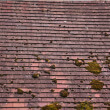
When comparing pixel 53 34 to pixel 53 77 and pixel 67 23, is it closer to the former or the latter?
pixel 67 23

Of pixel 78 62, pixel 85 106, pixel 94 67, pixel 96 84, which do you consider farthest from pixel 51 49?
pixel 85 106

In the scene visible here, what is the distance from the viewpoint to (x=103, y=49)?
1182 cm

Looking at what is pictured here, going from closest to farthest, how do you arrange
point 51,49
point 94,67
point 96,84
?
1. point 96,84
2. point 94,67
3. point 51,49

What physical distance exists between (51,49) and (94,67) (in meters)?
2.86

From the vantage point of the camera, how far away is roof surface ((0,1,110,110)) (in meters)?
10.2

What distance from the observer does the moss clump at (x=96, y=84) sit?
10.5m

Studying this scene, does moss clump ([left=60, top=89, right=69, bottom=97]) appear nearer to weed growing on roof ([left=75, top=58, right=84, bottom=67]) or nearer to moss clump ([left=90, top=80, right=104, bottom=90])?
moss clump ([left=90, top=80, right=104, bottom=90])

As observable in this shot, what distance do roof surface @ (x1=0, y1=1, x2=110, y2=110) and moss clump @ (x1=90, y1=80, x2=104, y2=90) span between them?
0.73 ft

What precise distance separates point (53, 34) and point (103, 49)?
336 centimetres

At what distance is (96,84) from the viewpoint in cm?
1060

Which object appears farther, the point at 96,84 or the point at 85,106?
the point at 96,84

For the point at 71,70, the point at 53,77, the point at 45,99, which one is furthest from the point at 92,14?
the point at 45,99

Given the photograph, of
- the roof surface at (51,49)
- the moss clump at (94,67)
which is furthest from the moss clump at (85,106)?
the moss clump at (94,67)

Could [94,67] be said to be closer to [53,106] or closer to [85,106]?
[85,106]
